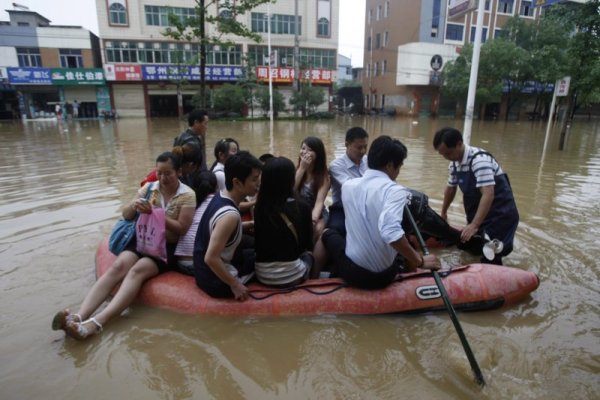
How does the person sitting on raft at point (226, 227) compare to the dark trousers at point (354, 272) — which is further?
the dark trousers at point (354, 272)

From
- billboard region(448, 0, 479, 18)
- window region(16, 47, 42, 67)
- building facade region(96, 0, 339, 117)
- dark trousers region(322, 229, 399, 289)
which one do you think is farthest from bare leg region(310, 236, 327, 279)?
window region(16, 47, 42, 67)

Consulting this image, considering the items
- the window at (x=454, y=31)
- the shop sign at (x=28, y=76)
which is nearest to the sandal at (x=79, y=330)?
the shop sign at (x=28, y=76)

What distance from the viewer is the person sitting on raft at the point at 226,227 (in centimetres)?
288

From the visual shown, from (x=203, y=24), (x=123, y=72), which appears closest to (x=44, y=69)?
(x=123, y=72)

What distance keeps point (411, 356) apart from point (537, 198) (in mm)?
5759

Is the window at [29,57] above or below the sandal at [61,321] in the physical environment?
above

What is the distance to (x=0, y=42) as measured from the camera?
3094 centimetres

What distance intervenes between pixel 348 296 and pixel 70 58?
37.5 metres

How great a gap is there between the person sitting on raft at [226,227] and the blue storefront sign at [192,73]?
3246 cm

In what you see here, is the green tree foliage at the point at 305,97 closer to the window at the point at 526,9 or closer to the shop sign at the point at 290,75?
the shop sign at the point at 290,75

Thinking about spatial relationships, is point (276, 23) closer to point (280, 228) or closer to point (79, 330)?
point (280, 228)

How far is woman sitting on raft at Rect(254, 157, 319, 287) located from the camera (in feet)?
9.54

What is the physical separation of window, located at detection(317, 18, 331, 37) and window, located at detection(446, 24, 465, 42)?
11.1m

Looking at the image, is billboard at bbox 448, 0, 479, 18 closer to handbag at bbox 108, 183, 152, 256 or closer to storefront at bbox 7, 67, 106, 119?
handbag at bbox 108, 183, 152, 256
